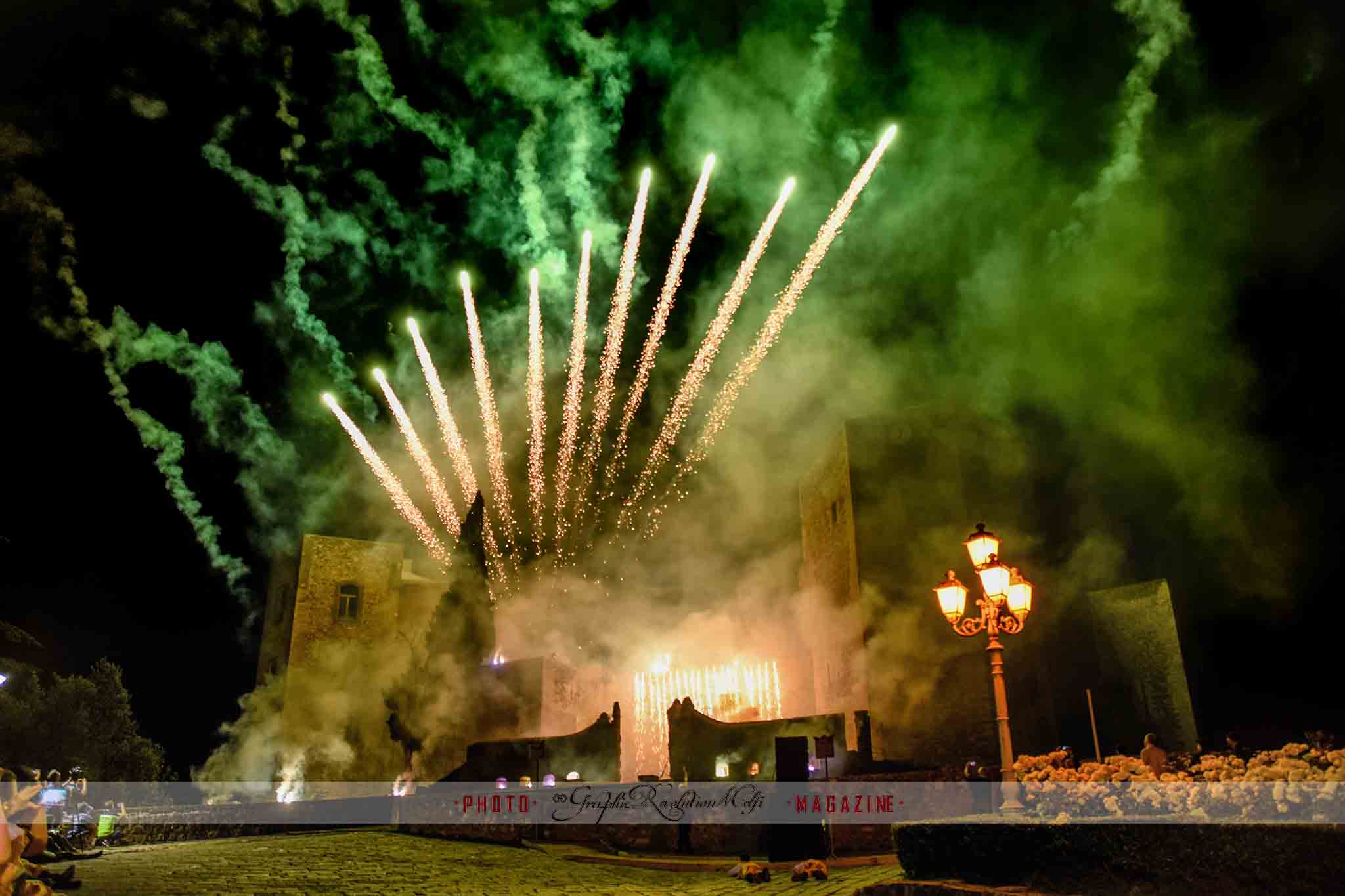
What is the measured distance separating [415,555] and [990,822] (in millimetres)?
32304

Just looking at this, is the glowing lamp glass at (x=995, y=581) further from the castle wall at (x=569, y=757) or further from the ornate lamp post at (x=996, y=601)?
the castle wall at (x=569, y=757)

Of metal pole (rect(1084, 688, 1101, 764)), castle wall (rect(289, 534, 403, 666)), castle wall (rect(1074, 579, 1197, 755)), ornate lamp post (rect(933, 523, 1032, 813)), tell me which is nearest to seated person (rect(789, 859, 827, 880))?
ornate lamp post (rect(933, 523, 1032, 813))

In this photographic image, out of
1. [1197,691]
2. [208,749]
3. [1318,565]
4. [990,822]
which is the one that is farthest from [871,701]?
[208,749]

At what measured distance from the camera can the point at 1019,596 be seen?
30.1 ft

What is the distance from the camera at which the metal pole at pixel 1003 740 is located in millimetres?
8133

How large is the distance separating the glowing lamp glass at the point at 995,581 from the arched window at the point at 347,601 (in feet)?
89.1

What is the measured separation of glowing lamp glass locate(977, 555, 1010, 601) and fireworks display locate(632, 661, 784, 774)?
59.2ft

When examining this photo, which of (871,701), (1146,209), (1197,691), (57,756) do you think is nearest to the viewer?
(1197,691)

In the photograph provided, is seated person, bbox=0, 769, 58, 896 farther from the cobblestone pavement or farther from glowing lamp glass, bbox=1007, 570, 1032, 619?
glowing lamp glass, bbox=1007, 570, 1032, 619

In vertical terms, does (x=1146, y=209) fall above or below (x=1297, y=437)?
above

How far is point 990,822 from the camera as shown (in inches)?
271

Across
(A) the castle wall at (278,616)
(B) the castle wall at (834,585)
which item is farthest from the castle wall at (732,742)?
(A) the castle wall at (278,616)

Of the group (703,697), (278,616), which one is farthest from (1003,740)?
(278,616)

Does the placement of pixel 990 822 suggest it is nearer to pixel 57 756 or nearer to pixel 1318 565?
pixel 1318 565
